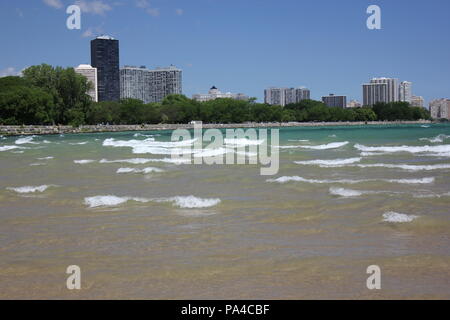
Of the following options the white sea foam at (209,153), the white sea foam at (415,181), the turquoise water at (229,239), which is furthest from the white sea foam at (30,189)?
the white sea foam at (209,153)

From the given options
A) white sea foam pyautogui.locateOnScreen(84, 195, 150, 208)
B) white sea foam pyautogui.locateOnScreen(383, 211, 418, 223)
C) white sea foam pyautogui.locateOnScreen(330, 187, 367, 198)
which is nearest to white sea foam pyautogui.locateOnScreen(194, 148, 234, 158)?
white sea foam pyautogui.locateOnScreen(330, 187, 367, 198)

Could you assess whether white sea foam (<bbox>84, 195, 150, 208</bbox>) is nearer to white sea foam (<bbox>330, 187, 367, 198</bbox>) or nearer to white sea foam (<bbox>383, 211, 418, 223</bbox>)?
white sea foam (<bbox>330, 187, 367, 198</bbox>)

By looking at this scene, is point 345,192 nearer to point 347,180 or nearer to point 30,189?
point 347,180

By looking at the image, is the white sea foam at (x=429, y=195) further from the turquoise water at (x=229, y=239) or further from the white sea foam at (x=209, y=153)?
the white sea foam at (x=209, y=153)

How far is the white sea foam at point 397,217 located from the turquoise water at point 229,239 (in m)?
0.03

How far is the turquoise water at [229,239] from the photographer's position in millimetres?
5461

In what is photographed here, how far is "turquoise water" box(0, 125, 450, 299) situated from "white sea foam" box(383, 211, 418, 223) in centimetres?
3

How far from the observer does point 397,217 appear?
8.62 meters

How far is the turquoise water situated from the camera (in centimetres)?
546

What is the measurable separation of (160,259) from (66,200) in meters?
5.56

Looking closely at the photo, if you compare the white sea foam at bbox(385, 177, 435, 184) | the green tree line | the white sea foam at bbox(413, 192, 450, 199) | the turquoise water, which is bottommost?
the turquoise water

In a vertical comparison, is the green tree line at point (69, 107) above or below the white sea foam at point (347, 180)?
above
